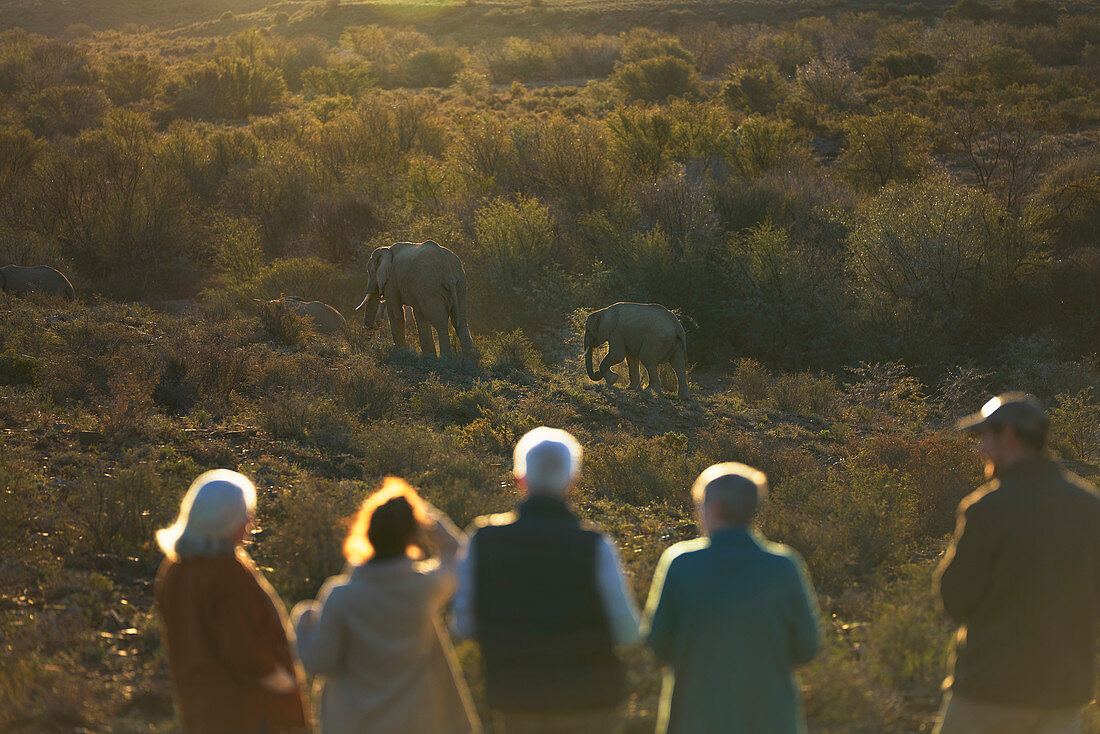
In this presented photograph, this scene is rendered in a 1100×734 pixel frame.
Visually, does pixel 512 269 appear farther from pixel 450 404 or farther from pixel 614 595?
pixel 614 595

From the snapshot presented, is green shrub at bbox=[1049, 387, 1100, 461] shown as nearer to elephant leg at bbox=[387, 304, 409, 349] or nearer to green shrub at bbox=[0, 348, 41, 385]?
elephant leg at bbox=[387, 304, 409, 349]

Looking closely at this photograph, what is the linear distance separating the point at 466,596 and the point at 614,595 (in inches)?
20.2

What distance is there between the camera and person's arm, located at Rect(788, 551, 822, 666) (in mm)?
3166

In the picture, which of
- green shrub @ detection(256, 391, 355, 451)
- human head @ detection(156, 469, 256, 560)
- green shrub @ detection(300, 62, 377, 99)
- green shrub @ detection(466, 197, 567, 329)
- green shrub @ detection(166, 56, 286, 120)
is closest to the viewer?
human head @ detection(156, 469, 256, 560)

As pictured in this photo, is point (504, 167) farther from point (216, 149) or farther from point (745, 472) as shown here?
point (745, 472)

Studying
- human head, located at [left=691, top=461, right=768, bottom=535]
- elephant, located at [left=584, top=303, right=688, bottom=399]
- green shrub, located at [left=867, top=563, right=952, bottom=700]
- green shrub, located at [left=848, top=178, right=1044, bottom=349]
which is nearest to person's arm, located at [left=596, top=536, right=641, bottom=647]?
human head, located at [left=691, top=461, right=768, bottom=535]

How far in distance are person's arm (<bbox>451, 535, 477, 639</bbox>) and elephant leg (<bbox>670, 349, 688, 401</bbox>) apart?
474 inches

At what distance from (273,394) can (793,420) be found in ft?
25.8

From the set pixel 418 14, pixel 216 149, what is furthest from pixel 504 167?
pixel 418 14

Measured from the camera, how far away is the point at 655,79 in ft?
161

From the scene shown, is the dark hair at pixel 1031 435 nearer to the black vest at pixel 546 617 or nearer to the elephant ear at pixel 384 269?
the black vest at pixel 546 617

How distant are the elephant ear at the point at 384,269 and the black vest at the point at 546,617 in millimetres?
12907

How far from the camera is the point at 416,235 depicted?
2312 centimetres

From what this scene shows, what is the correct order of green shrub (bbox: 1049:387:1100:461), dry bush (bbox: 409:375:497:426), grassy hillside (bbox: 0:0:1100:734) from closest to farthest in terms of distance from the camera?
grassy hillside (bbox: 0:0:1100:734)
dry bush (bbox: 409:375:497:426)
green shrub (bbox: 1049:387:1100:461)
